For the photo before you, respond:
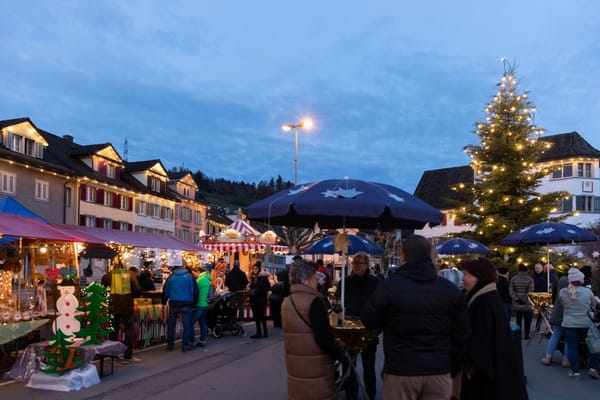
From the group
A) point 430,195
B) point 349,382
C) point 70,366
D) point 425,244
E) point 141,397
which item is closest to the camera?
point 425,244

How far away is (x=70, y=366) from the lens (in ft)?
29.4

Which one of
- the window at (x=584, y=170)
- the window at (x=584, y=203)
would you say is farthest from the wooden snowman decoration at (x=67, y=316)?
the window at (x=584, y=170)

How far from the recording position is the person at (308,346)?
5.42 metres

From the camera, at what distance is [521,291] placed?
560 inches

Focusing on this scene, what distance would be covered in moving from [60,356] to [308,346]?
17.0 feet

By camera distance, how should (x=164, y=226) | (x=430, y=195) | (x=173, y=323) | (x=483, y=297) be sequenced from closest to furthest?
(x=483, y=297) → (x=173, y=323) → (x=164, y=226) → (x=430, y=195)

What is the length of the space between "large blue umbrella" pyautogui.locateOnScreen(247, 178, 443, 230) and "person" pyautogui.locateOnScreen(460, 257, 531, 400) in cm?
164

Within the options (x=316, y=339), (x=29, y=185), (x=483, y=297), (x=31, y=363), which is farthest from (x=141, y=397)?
(x=29, y=185)

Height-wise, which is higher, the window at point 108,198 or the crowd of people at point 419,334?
the window at point 108,198

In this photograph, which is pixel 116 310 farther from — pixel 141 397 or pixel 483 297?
pixel 483 297

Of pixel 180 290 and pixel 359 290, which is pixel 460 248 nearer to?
pixel 180 290

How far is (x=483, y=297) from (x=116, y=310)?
790cm

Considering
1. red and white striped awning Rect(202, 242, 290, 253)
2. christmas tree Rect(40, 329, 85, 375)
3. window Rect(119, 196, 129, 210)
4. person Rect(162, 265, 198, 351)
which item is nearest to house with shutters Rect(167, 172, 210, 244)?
window Rect(119, 196, 129, 210)

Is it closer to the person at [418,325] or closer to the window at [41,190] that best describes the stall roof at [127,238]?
the person at [418,325]
